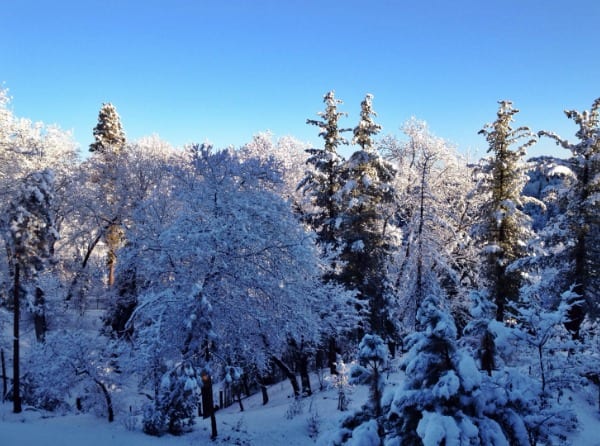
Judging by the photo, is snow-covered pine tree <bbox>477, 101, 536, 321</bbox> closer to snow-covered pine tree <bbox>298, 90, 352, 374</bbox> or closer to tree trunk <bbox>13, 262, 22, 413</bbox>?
snow-covered pine tree <bbox>298, 90, 352, 374</bbox>

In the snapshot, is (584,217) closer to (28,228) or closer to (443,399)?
(443,399)

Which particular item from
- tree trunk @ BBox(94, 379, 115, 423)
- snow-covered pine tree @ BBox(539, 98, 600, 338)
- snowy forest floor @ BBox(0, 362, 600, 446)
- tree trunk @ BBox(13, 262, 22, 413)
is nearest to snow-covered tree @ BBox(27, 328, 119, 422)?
tree trunk @ BBox(94, 379, 115, 423)

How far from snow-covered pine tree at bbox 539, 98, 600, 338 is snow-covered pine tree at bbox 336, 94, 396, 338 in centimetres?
794

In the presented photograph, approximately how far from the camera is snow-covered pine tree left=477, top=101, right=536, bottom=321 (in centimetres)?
1845

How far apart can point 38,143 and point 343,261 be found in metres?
26.2

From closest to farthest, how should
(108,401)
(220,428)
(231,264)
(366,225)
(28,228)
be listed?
(231,264) < (220,428) < (108,401) < (28,228) < (366,225)

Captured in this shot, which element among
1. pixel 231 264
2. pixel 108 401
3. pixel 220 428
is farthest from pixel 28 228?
pixel 220 428

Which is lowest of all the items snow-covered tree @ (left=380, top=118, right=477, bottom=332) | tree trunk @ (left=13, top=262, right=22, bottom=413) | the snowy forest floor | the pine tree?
the snowy forest floor

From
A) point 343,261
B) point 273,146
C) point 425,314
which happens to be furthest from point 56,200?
point 425,314

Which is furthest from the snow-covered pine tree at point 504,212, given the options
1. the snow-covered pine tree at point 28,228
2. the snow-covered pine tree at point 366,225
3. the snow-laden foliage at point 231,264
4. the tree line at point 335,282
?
the snow-covered pine tree at point 28,228

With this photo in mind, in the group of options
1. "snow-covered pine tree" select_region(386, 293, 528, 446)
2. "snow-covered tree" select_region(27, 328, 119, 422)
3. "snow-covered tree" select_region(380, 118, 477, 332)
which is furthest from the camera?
"snow-covered tree" select_region(380, 118, 477, 332)

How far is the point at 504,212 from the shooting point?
1856 centimetres

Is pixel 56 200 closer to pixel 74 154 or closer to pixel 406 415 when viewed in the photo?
pixel 74 154

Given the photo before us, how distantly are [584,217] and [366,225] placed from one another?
945cm
